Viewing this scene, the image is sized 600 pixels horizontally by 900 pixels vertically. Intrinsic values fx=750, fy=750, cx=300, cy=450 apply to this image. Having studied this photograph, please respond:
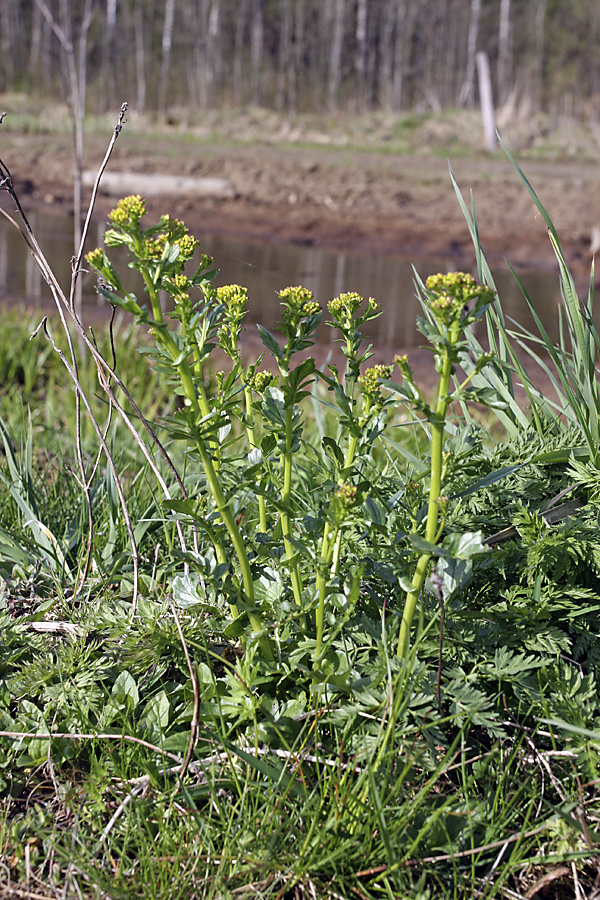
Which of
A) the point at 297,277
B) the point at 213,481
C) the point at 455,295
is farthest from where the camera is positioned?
the point at 297,277

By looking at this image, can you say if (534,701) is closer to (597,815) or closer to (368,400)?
(597,815)

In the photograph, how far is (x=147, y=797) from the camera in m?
1.04

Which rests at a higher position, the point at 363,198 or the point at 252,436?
the point at 363,198

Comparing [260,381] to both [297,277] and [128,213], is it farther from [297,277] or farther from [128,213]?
[297,277]

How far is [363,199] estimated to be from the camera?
36.6ft

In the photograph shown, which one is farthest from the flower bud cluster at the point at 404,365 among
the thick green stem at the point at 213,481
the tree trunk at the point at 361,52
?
the tree trunk at the point at 361,52

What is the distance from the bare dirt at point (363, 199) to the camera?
9.86 metres

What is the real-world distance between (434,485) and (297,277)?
6960 mm

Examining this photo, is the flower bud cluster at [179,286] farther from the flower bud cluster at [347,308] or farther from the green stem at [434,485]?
the green stem at [434,485]

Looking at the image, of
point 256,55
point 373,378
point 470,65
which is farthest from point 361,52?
point 373,378

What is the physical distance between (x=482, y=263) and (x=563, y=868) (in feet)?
3.39

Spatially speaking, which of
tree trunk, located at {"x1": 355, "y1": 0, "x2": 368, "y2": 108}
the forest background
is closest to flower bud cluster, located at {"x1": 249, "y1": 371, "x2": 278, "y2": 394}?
the forest background

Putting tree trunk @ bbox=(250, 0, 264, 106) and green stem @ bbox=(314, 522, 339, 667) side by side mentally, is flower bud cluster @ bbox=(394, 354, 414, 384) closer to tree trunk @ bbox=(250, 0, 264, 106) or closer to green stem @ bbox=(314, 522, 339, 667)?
green stem @ bbox=(314, 522, 339, 667)

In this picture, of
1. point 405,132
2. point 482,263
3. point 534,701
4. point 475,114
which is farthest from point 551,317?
Answer: point 475,114
